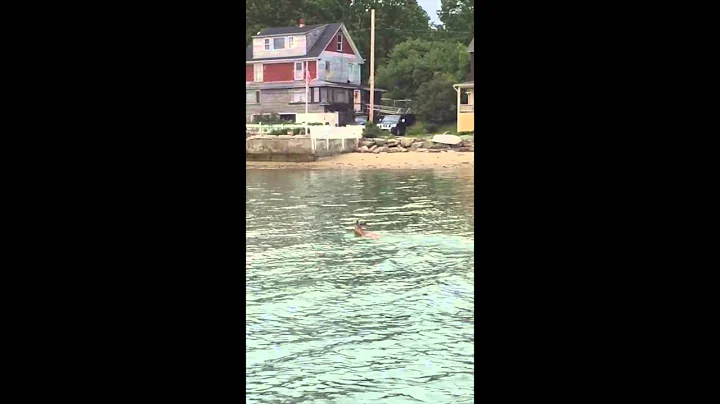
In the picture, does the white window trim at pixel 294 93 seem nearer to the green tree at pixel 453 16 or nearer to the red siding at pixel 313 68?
the red siding at pixel 313 68

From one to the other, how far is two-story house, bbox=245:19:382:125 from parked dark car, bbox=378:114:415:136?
77 centimetres

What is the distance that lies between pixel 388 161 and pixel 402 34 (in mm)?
3977

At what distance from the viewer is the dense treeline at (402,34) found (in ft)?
59.9

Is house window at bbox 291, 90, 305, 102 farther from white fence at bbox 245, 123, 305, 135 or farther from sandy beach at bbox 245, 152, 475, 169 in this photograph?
sandy beach at bbox 245, 152, 475, 169

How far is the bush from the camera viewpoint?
59.3 ft

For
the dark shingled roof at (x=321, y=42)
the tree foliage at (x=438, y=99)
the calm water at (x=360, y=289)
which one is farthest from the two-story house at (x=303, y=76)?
the calm water at (x=360, y=289)

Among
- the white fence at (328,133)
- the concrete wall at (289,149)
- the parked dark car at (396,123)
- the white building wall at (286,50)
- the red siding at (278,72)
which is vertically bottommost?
the concrete wall at (289,149)

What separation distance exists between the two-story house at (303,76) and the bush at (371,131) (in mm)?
Result: 402
